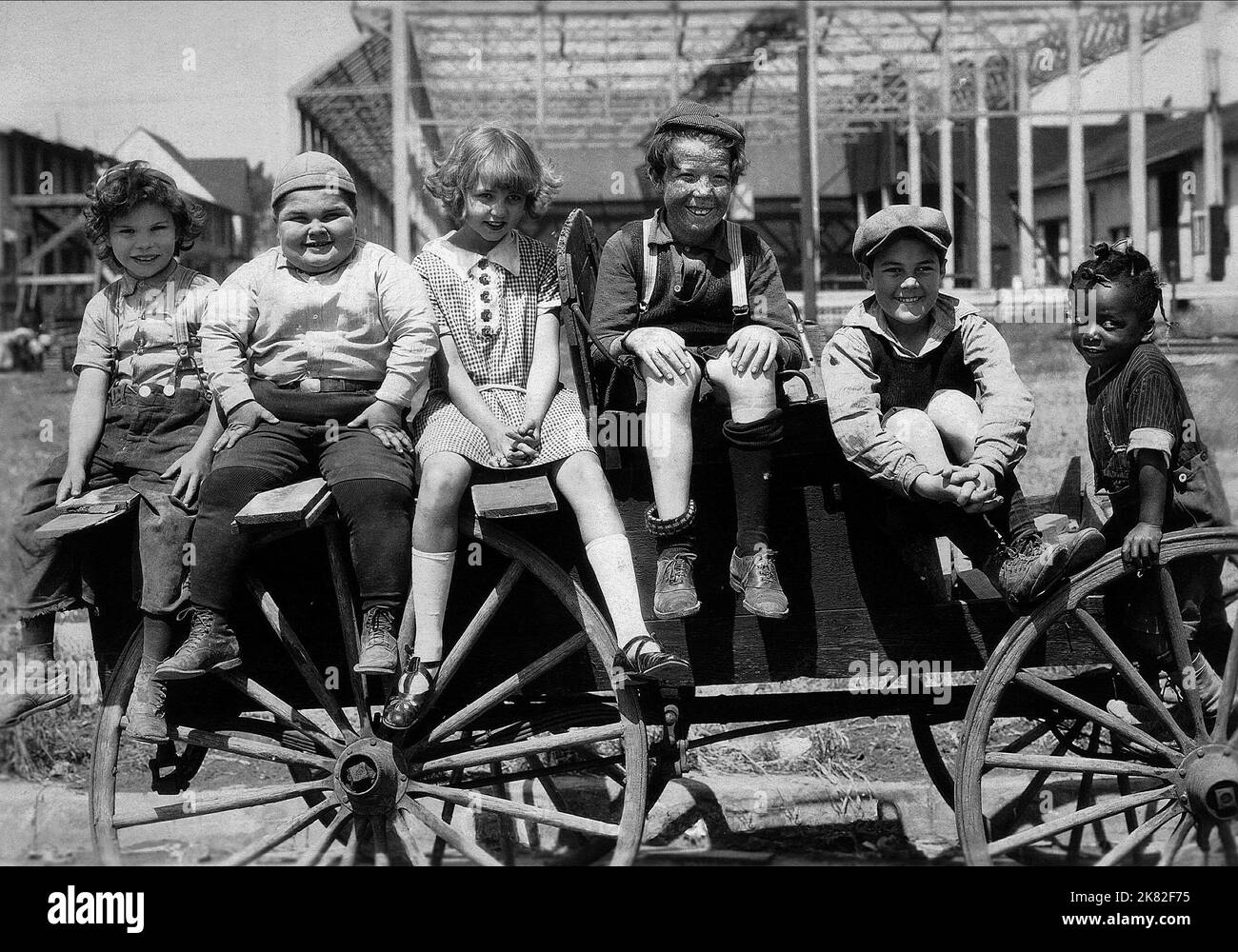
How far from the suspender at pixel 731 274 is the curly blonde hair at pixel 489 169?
309 mm

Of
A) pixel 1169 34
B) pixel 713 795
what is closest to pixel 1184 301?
pixel 1169 34

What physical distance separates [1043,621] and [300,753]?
1.91 metres

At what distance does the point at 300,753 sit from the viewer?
301 cm

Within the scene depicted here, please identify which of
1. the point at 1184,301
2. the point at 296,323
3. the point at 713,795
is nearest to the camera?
the point at 296,323

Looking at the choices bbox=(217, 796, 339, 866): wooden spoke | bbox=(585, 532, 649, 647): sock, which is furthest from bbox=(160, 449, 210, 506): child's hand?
bbox=(585, 532, 649, 647): sock

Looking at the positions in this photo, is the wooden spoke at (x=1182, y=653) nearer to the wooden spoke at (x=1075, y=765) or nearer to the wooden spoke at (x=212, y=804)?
the wooden spoke at (x=1075, y=765)

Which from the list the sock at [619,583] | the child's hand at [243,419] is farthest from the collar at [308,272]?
the sock at [619,583]

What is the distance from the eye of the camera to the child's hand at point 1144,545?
9.29ft

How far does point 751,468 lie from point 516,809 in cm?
105

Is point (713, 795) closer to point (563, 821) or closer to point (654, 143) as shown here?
point (563, 821)

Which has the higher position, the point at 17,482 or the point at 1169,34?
the point at 1169,34

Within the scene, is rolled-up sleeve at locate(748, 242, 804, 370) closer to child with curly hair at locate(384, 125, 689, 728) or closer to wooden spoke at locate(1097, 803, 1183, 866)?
child with curly hair at locate(384, 125, 689, 728)

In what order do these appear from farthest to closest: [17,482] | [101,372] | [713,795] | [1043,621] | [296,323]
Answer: [17,482] < [713,795] < [101,372] < [296,323] < [1043,621]

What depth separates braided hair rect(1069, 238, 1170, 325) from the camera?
3064 millimetres
